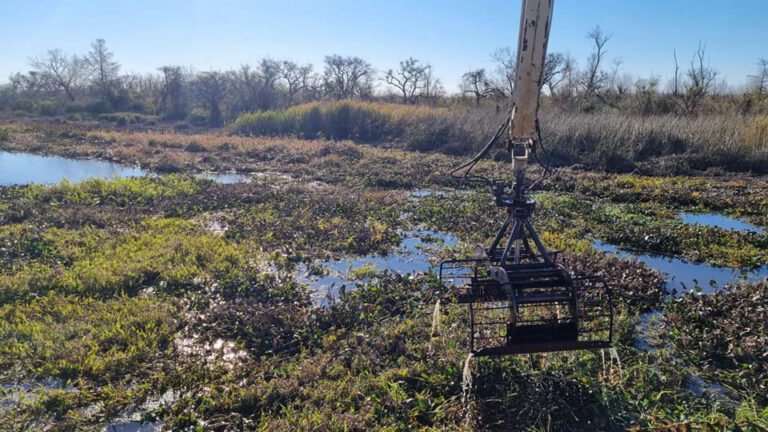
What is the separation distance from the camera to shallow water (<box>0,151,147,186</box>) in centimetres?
1327

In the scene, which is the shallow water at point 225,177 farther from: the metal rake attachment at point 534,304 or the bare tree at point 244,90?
the bare tree at point 244,90

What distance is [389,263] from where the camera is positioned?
23.2 feet

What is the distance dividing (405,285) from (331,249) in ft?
6.29

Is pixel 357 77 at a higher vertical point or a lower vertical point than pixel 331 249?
higher

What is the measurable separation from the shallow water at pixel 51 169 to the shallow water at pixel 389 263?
911 centimetres

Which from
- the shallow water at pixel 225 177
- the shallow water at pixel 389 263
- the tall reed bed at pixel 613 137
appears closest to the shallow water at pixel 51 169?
the shallow water at pixel 225 177

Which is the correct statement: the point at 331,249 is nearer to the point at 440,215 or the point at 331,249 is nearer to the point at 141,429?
the point at 440,215

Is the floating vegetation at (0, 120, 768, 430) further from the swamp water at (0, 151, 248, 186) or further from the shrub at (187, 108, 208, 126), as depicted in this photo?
the shrub at (187, 108, 208, 126)

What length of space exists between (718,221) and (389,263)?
6.78 meters

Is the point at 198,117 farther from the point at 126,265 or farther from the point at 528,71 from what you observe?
the point at 528,71

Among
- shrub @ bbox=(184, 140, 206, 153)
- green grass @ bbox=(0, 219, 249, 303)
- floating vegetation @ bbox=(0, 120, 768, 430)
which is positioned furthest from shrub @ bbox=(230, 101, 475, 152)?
green grass @ bbox=(0, 219, 249, 303)

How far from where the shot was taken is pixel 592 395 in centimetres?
378

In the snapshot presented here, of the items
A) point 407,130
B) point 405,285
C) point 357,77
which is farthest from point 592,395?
point 357,77

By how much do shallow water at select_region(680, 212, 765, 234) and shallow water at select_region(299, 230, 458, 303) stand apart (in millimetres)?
4940
